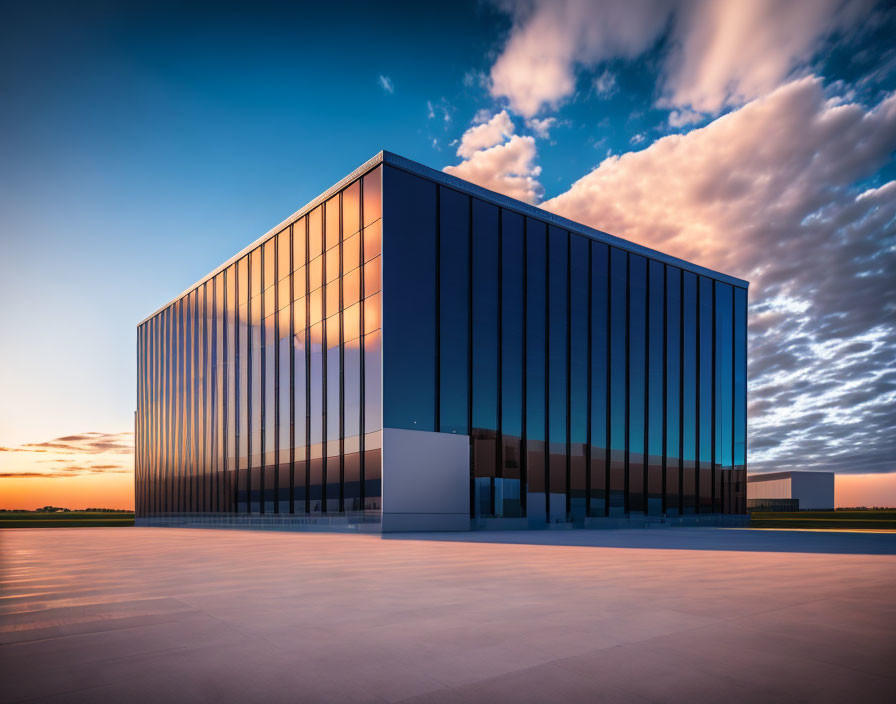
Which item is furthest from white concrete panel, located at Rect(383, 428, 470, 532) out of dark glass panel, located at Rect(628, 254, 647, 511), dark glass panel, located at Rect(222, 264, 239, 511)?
dark glass panel, located at Rect(222, 264, 239, 511)

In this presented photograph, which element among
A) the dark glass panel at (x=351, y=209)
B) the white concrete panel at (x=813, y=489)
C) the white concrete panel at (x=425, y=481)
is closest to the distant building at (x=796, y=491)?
the white concrete panel at (x=813, y=489)

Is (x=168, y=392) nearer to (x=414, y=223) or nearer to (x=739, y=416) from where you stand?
(x=414, y=223)

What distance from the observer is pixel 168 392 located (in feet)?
204

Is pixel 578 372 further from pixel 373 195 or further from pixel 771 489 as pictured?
pixel 771 489

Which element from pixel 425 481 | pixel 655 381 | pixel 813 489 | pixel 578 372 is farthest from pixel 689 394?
pixel 813 489

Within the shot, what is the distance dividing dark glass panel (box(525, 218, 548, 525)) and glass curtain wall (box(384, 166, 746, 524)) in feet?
0.31

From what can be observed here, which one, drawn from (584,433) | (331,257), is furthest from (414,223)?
(584,433)

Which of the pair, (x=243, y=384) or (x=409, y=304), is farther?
(x=243, y=384)

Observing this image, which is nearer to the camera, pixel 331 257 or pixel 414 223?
pixel 414 223

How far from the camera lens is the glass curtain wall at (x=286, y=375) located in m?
34.2

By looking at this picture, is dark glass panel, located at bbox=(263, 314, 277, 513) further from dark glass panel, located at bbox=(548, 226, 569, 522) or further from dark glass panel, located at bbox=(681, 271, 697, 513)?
dark glass panel, located at bbox=(681, 271, 697, 513)

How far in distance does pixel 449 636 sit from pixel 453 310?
29669mm

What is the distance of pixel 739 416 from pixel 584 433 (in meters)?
19.9

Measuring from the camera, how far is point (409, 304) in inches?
1326
